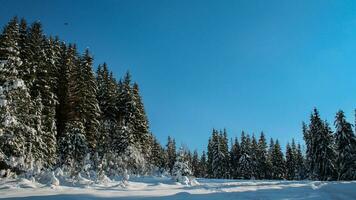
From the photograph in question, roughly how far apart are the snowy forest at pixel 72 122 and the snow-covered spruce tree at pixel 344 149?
0.41ft

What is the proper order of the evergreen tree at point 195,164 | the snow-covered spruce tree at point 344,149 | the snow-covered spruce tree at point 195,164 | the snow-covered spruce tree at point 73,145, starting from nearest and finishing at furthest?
the snow-covered spruce tree at point 73,145
the snow-covered spruce tree at point 344,149
the snow-covered spruce tree at point 195,164
the evergreen tree at point 195,164

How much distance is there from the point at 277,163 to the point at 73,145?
56.0 m

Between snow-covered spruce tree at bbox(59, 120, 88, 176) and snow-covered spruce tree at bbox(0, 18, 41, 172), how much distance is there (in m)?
6.19

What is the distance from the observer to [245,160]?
77.9m

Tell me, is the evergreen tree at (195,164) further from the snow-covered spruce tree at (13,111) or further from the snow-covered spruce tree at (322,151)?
the snow-covered spruce tree at (13,111)

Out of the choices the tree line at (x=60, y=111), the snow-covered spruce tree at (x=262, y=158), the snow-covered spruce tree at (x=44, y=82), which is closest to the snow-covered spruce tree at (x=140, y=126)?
the tree line at (x=60, y=111)

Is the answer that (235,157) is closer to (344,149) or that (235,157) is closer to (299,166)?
(299,166)

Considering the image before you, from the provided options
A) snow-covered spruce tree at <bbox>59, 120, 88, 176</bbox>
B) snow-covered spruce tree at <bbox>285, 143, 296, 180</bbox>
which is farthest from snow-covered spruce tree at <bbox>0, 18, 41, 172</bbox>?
snow-covered spruce tree at <bbox>285, 143, 296, 180</bbox>

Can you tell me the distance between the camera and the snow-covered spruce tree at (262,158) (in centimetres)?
7912

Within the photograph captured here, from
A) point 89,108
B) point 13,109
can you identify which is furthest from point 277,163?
point 13,109

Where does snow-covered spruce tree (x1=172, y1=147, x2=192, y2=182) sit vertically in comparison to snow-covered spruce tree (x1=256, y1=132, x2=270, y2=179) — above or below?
below

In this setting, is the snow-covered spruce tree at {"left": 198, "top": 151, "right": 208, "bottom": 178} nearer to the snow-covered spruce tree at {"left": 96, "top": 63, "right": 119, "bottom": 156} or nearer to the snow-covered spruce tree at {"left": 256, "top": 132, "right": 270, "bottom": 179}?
the snow-covered spruce tree at {"left": 256, "top": 132, "right": 270, "bottom": 179}

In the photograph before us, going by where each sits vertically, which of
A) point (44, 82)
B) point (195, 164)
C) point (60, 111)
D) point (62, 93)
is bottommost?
point (60, 111)

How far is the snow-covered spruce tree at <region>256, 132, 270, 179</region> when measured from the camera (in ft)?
260
